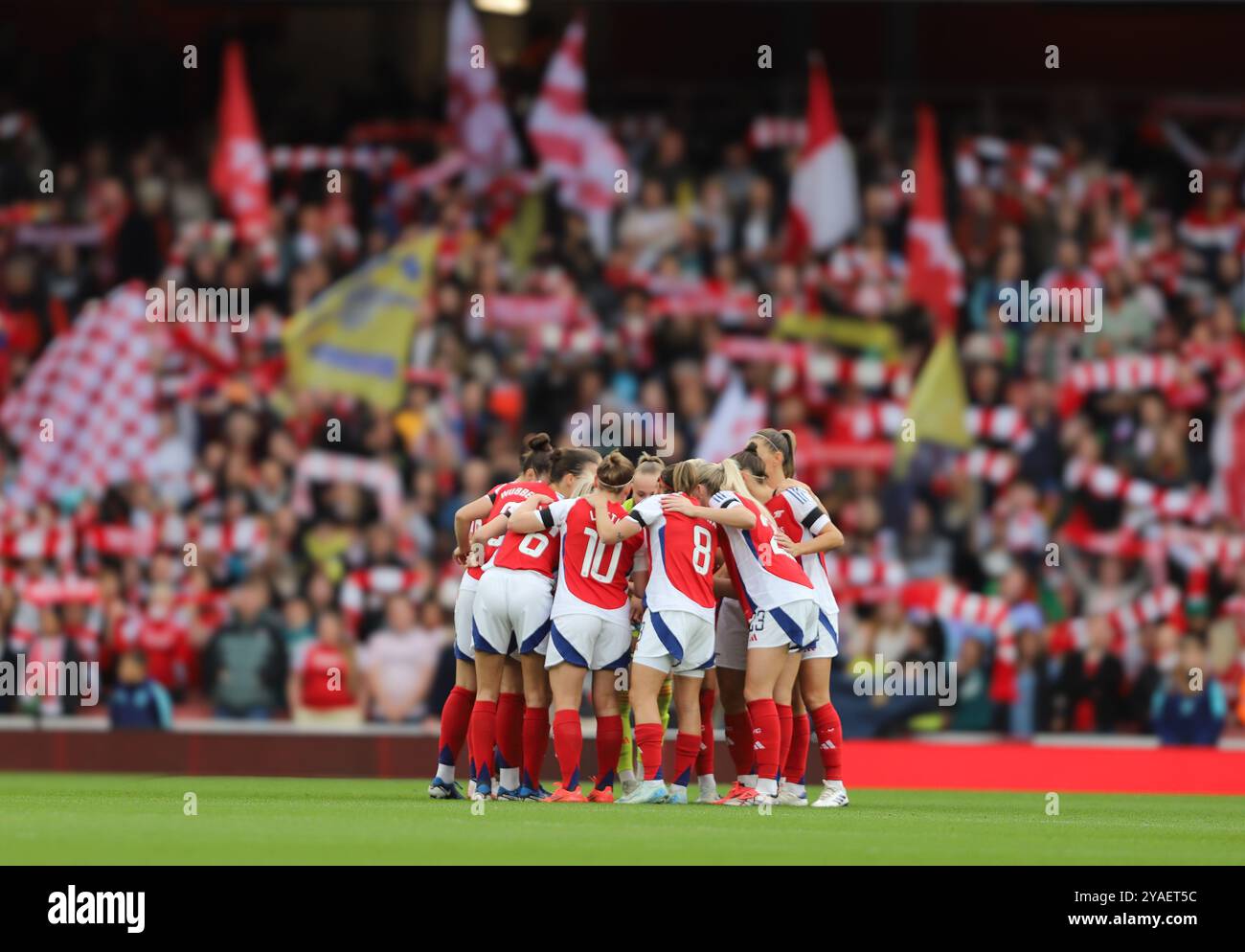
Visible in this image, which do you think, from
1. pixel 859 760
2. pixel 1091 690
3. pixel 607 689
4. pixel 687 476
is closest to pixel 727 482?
pixel 687 476

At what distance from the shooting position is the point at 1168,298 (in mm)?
23594

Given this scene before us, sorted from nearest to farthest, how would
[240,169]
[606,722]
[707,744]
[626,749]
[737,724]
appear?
[606,722] < [737,724] < [626,749] < [707,744] < [240,169]

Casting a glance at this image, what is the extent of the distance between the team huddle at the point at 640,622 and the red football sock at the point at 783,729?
1cm

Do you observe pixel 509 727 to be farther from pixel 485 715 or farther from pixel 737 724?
pixel 737 724

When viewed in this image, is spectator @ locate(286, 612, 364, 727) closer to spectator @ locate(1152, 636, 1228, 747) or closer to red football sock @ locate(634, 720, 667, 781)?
red football sock @ locate(634, 720, 667, 781)

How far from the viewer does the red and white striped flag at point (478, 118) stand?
2447 cm

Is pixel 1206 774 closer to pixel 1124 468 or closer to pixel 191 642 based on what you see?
pixel 1124 468

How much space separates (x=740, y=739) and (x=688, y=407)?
8.24m

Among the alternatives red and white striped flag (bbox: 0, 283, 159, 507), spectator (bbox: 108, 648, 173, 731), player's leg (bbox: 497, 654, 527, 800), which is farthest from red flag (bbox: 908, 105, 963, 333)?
player's leg (bbox: 497, 654, 527, 800)

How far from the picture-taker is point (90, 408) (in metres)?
22.4

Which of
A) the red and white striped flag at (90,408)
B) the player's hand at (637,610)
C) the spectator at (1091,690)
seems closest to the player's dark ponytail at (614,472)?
the player's hand at (637,610)

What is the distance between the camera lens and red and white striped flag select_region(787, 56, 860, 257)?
24.0m

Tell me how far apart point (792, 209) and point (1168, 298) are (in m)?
4.12

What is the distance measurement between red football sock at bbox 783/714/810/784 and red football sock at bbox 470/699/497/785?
1884 mm
